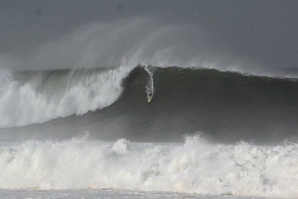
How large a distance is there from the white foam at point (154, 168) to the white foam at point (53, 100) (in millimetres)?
5427

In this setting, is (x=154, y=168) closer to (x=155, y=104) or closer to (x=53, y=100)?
(x=155, y=104)

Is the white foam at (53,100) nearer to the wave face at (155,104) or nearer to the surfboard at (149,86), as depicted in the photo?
the wave face at (155,104)

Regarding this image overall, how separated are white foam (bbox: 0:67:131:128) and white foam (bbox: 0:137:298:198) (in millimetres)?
5427

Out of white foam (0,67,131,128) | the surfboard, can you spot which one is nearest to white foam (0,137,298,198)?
the surfboard

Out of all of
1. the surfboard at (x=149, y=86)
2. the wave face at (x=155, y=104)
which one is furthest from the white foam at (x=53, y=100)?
the surfboard at (x=149, y=86)

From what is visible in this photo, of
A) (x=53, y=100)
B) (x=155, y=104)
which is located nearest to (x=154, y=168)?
(x=155, y=104)

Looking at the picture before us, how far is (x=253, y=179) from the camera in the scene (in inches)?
285

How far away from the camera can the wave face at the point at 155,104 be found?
38.3ft

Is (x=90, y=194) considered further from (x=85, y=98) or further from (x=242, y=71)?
(x=242, y=71)

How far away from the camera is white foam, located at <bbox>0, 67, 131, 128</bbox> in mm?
14359

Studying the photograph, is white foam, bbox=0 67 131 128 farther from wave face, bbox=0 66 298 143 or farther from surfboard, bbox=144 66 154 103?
surfboard, bbox=144 66 154 103

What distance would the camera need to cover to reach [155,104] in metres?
13.6

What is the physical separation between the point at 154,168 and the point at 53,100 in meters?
7.92

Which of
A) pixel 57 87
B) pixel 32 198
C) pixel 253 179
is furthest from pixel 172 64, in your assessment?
pixel 32 198
